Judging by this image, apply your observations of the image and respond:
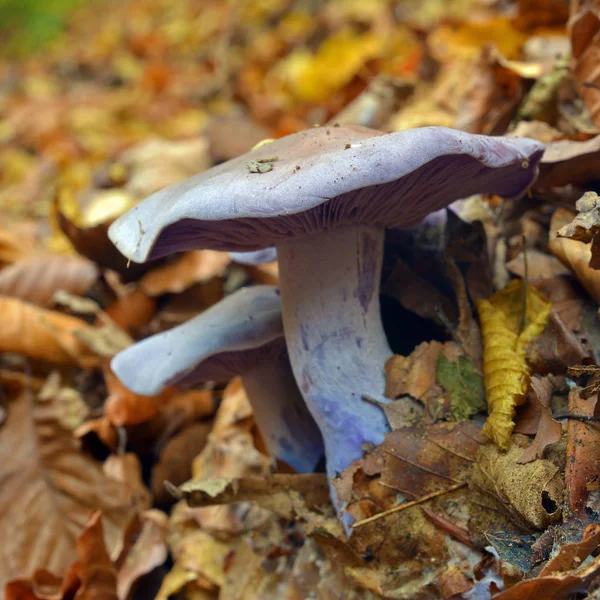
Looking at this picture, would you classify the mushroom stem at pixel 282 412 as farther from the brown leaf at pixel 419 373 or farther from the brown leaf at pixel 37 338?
the brown leaf at pixel 37 338

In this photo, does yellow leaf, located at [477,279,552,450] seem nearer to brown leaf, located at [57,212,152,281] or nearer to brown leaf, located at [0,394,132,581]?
brown leaf, located at [0,394,132,581]

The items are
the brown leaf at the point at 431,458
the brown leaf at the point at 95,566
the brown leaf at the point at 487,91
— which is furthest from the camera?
the brown leaf at the point at 487,91

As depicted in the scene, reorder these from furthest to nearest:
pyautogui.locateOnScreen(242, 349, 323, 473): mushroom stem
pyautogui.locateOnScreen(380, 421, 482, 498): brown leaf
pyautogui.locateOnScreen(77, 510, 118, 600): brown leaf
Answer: pyautogui.locateOnScreen(242, 349, 323, 473): mushroom stem, pyautogui.locateOnScreen(77, 510, 118, 600): brown leaf, pyautogui.locateOnScreen(380, 421, 482, 498): brown leaf

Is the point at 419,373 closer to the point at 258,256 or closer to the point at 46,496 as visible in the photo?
the point at 258,256

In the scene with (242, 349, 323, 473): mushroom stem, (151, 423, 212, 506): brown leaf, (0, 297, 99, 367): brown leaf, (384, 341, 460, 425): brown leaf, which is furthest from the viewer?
(0, 297, 99, 367): brown leaf

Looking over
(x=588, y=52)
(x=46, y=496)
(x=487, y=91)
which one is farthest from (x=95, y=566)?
(x=487, y=91)

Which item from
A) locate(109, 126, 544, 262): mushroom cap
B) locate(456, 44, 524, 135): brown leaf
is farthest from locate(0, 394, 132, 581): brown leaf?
locate(456, 44, 524, 135): brown leaf

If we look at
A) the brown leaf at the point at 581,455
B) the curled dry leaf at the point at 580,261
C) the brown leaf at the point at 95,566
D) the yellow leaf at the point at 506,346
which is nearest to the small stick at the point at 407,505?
the yellow leaf at the point at 506,346
